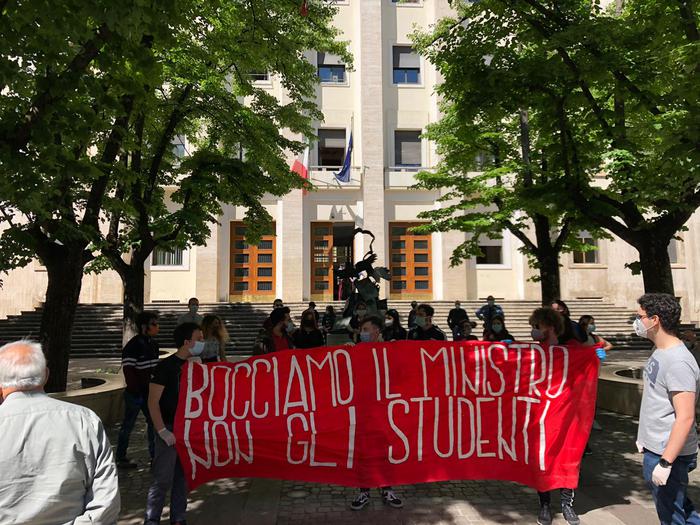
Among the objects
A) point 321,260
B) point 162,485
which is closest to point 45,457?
point 162,485

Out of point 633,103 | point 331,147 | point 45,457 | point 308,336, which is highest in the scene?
point 331,147

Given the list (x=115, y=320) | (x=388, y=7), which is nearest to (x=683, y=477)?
(x=115, y=320)

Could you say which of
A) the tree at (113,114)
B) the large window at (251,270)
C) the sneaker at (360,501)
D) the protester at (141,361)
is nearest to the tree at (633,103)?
the tree at (113,114)

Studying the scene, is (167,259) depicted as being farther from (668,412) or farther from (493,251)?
(668,412)

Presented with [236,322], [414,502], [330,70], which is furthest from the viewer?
[330,70]

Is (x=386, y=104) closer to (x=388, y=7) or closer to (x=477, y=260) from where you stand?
(x=388, y=7)

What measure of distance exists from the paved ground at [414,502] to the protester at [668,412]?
1.50 metres

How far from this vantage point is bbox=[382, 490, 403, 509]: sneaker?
4949 mm

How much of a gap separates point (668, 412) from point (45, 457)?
11.7ft

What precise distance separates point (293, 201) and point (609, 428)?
19.9m

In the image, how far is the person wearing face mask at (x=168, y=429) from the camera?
4.23 metres

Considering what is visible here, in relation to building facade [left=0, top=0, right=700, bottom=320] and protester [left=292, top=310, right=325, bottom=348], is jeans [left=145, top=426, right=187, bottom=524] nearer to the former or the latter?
protester [left=292, top=310, right=325, bottom=348]

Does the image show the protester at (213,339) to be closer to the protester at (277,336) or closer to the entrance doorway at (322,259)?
the protester at (277,336)

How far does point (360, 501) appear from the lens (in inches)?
193
